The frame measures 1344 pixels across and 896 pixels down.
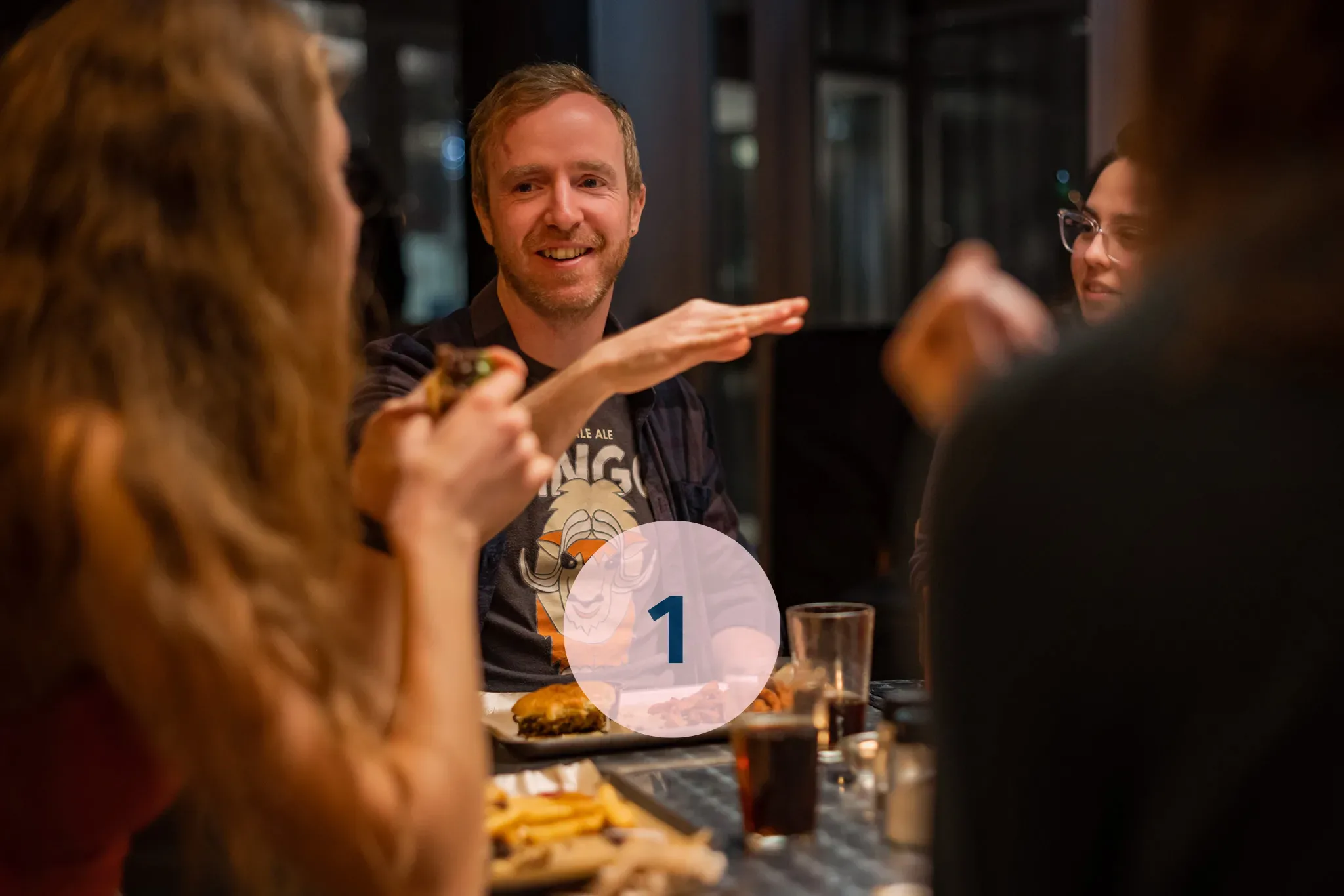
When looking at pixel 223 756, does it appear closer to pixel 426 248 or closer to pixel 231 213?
pixel 231 213

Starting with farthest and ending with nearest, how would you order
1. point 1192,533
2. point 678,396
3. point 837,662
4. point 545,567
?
point 678,396
point 545,567
point 837,662
point 1192,533

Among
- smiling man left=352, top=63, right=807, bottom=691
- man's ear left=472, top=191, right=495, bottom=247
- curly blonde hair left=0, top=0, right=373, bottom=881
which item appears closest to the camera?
curly blonde hair left=0, top=0, right=373, bottom=881

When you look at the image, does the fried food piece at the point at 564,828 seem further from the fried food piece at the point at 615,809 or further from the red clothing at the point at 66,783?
the red clothing at the point at 66,783

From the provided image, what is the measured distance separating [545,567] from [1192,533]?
6.43 feet

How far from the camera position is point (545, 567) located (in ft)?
8.11

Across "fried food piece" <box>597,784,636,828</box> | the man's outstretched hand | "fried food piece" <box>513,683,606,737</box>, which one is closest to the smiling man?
the man's outstretched hand

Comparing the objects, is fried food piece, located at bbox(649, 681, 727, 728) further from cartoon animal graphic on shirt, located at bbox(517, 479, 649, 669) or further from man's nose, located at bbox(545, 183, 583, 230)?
man's nose, located at bbox(545, 183, 583, 230)

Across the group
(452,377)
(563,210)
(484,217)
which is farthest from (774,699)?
(484,217)

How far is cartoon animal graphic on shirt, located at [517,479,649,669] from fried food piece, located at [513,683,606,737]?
2.07 ft

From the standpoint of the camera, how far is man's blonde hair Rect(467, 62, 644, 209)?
2744 mm

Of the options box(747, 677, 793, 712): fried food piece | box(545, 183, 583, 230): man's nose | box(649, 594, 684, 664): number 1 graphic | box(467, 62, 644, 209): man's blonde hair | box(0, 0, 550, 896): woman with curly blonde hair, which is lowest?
box(649, 594, 684, 664): number 1 graphic

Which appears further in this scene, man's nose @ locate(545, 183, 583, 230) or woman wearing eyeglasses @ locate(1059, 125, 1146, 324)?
man's nose @ locate(545, 183, 583, 230)

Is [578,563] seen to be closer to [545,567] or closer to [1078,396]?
[545,567]

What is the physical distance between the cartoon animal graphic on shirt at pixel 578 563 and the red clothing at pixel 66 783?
1284 mm
